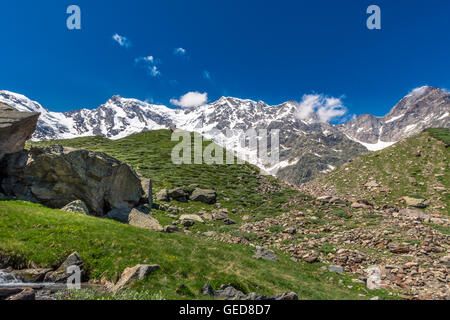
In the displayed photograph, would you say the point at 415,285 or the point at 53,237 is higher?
the point at 53,237

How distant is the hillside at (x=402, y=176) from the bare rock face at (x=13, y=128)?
1971 inches

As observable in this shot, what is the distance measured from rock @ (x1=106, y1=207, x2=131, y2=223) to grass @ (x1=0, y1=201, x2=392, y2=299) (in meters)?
8.46

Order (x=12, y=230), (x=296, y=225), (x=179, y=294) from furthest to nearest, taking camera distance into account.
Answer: (x=296, y=225)
(x=12, y=230)
(x=179, y=294)

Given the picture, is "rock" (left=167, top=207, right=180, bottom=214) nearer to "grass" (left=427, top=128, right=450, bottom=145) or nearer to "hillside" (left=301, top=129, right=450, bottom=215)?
"hillside" (left=301, top=129, right=450, bottom=215)

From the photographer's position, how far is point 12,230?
47.1 ft

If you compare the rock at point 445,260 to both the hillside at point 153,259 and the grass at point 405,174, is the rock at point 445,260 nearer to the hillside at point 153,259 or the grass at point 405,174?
the hillside at point 153,259

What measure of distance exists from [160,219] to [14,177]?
53.0 ft

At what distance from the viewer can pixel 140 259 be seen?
14359mm

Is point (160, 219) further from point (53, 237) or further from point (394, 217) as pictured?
point (394, 217)

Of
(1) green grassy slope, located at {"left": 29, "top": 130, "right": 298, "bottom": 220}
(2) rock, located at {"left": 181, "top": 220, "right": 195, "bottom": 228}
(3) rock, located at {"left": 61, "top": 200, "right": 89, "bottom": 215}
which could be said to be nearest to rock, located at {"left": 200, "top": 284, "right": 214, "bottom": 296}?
(3) rock, located at {"left": 61, "top": 200, "right": 89, "bottom": 215}

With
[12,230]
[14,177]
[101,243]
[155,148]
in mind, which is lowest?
[101,243]

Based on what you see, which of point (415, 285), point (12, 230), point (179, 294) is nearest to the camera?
point (179, 294)
